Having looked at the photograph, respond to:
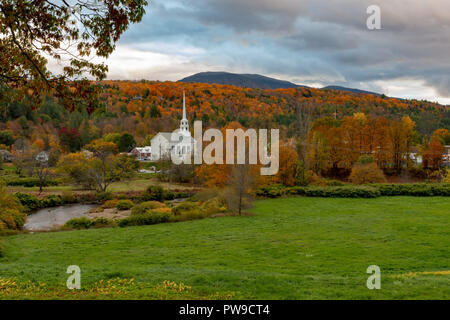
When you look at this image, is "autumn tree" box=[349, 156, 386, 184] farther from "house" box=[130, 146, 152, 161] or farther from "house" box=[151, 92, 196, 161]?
"house" box=[130, 146, 152, 161]

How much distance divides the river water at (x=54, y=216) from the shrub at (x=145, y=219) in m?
5.56

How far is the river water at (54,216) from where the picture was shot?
27391 mm

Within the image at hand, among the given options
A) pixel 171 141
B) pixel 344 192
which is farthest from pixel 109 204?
pixel 171 141

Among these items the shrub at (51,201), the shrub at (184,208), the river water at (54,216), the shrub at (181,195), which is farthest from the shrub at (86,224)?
the shrub at (181,195)

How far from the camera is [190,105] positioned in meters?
116

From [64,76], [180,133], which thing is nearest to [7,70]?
[64,76]

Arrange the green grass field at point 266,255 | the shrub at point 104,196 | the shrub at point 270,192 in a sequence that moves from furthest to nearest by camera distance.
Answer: the shrub at point 104,196 → the shrub at point 270,192 → the green grass field at point 266,255

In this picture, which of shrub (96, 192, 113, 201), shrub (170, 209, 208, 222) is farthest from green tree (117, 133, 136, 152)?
shrub (170, 209, 208, 222)

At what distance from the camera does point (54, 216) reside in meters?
31.9

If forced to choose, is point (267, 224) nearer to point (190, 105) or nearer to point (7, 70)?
point (7, 70)

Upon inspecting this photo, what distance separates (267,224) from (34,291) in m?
17.6

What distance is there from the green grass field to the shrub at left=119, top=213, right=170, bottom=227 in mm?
1636

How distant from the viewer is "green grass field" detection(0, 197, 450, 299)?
26.8ft

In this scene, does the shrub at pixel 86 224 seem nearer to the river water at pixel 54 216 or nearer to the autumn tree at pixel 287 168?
the river water at pixel 54 216
